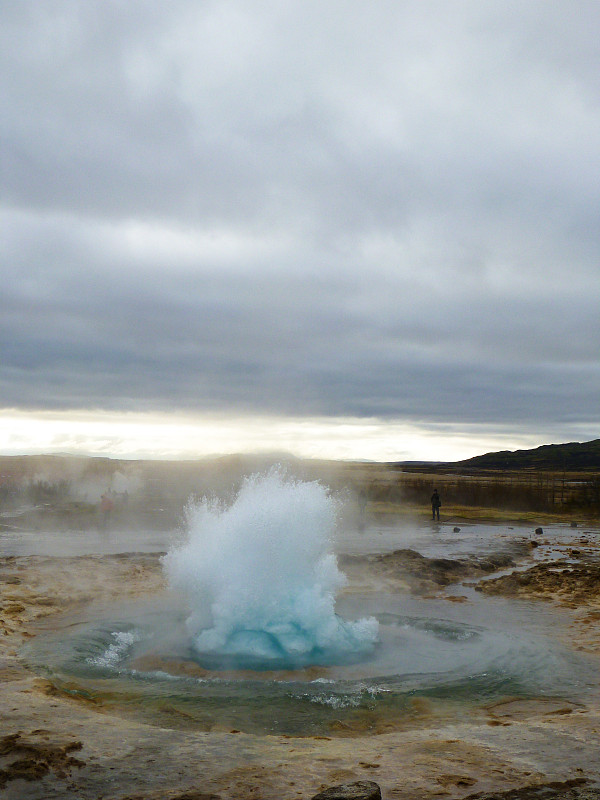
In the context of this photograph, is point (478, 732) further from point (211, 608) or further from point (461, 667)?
point (211, 608)

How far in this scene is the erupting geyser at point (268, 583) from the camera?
9.17m

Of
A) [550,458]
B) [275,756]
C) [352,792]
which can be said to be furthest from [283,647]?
[550,458]

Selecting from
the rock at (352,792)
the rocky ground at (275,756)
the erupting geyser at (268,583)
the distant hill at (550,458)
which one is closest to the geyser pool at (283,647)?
the erupting geyser at (268,583)

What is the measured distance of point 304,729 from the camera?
6348mm

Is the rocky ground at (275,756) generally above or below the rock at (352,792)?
below

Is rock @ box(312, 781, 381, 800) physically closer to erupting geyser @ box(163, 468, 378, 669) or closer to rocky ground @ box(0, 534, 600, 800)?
rocky ground @ box(0, 534, 600, 800)

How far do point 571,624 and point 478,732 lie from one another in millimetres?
5638

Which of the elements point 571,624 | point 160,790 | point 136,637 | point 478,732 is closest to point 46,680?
point 136,637

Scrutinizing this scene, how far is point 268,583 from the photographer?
991cm

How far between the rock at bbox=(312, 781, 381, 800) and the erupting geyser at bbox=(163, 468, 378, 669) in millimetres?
4542

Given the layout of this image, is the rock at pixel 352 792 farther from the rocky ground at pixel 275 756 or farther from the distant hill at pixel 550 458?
the distant hill at pixel 550 458

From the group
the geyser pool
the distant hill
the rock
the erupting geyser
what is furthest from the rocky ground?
the distant hill

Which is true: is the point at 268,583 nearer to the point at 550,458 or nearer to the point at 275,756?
the point at 275,756

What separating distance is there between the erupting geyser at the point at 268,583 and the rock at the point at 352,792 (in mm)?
4542
